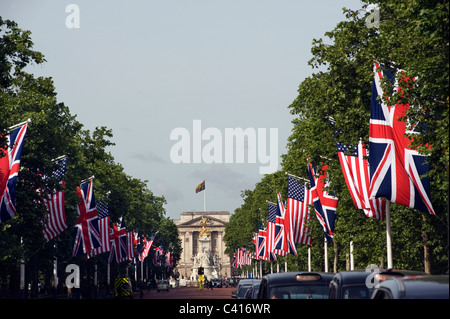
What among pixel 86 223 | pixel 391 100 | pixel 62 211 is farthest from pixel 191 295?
pixel 391 100

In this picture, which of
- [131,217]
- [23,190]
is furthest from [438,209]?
[131,217]

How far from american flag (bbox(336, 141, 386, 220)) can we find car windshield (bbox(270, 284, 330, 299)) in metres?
17.7

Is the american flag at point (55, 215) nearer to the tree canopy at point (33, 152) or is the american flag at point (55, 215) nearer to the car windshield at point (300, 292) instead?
the tree canopy at point (33, 152)

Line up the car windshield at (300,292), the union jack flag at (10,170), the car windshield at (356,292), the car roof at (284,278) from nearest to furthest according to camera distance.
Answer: the car windshield at (356,292) < the car windshield at (300,292) < the car roof at (284,278) < the union jack flag at (10,170)

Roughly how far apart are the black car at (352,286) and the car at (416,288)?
4237 millimetres

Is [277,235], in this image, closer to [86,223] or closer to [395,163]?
[86,223]

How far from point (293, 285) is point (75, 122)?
48.4m

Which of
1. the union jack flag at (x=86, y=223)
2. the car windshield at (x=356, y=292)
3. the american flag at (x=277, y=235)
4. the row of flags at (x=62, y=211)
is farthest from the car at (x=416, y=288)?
the american flag at (x=277, y=235)

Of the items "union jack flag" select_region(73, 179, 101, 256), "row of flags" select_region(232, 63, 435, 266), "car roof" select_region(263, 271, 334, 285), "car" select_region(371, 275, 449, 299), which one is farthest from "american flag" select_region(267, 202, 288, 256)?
"car" select_region(371, 275, 449, 299)

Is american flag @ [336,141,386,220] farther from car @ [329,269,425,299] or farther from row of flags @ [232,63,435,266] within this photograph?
car @ [329,269,425,299]

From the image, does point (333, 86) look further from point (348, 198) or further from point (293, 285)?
point (293, 285)

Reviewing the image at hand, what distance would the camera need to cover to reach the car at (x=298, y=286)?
54.4ft

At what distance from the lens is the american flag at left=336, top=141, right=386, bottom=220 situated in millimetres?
34562
